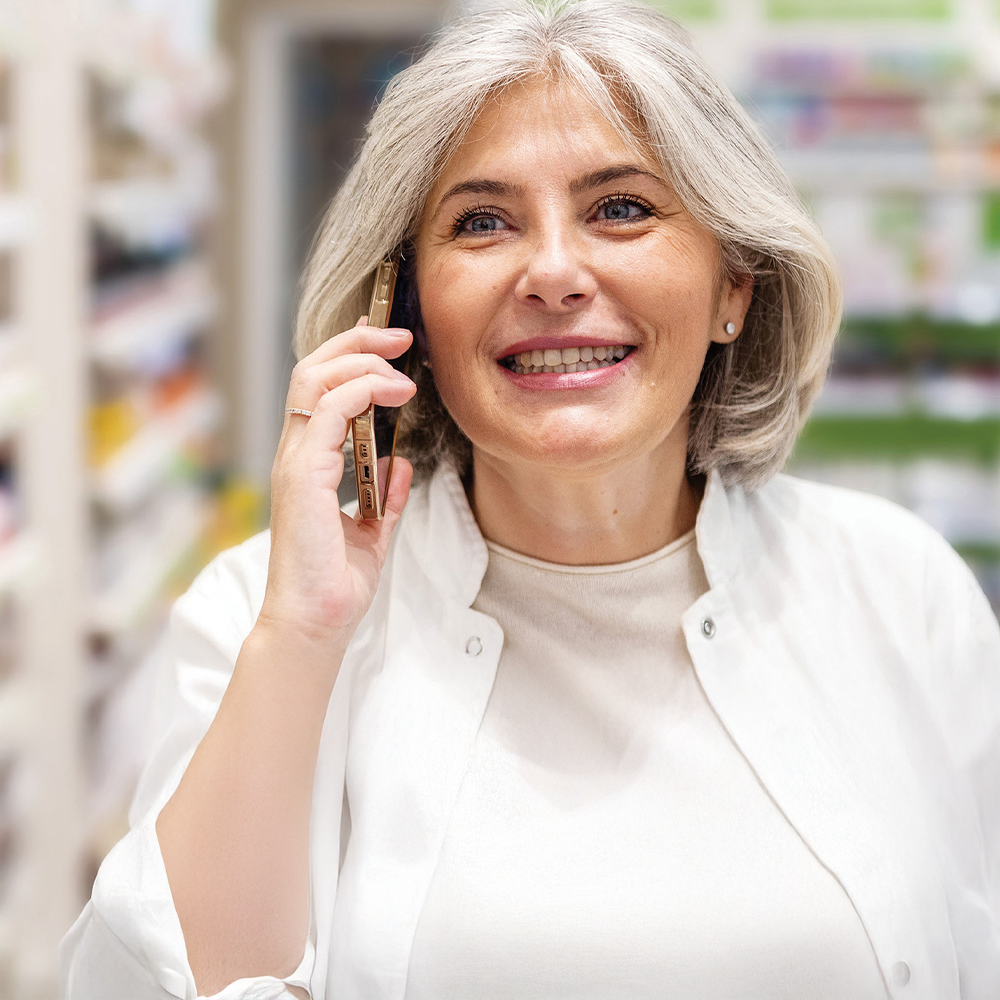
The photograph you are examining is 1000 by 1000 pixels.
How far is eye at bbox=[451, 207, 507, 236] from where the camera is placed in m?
1.42

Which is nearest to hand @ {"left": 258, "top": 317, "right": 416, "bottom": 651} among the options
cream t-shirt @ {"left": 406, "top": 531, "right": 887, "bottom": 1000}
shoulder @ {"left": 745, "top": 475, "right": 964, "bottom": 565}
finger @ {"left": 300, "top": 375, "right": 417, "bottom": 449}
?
finger @ {"left": 300, "top": 375, "right": 417, "bottom": 449}

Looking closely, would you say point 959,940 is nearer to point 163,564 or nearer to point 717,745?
point 717,745

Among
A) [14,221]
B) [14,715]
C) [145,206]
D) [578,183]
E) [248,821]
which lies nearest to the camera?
[248,821]

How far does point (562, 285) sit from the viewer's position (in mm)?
1342

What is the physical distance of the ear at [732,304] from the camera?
61.2 inches

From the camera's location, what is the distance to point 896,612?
5.05ft

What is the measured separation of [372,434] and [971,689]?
31.5 inches

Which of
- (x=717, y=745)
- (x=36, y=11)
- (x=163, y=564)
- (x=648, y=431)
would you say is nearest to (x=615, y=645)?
(x=717, y=745)

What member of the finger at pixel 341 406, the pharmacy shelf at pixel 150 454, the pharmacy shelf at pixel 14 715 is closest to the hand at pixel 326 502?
the finger at pixel 341 406

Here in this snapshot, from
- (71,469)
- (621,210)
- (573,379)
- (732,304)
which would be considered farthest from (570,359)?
(71,469)

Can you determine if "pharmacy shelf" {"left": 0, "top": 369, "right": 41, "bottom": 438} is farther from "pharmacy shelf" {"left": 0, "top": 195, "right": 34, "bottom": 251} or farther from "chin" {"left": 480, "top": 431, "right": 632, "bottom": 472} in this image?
"chin" {"left": 480, "top": 431, "right": 632, "bottom": 472}

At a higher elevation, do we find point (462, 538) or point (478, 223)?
point (478, 223)

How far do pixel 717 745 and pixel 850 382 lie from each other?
10.5ft

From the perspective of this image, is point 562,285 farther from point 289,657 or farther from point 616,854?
point 616,854
